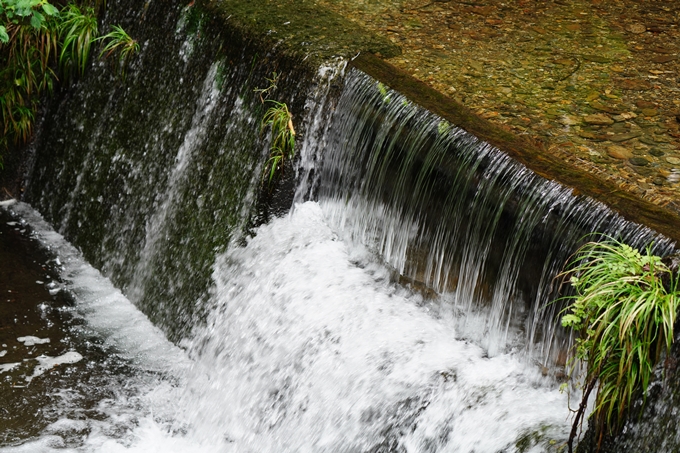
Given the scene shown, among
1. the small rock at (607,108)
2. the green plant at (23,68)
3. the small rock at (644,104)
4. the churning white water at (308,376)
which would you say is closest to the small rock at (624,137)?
the small rock at (607,108)

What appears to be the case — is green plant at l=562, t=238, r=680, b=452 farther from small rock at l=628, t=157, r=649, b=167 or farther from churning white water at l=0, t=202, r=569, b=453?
small rock at l=628, t=157, r=649, b=167

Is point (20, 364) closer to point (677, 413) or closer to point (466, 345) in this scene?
point (466, 345)

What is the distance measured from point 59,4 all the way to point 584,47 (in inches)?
150

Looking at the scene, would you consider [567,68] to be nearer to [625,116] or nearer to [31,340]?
[625,116]

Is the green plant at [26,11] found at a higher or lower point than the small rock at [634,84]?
lower

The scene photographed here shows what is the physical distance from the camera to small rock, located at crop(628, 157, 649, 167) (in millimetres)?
3787

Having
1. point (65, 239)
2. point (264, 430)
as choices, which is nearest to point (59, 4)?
point (65, 239)

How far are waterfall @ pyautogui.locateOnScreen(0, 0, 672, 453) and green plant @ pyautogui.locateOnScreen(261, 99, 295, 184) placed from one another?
0.06 meters

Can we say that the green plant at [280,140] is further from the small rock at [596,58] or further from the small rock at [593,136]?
the small rock at [596,58]

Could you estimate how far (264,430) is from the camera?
12.6 ft

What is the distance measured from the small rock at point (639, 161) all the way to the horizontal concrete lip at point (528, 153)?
14.1 inches

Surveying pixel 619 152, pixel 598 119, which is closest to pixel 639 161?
pixel 619 152

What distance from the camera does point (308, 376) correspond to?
379 centimetres

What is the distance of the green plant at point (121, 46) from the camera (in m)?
5.60
